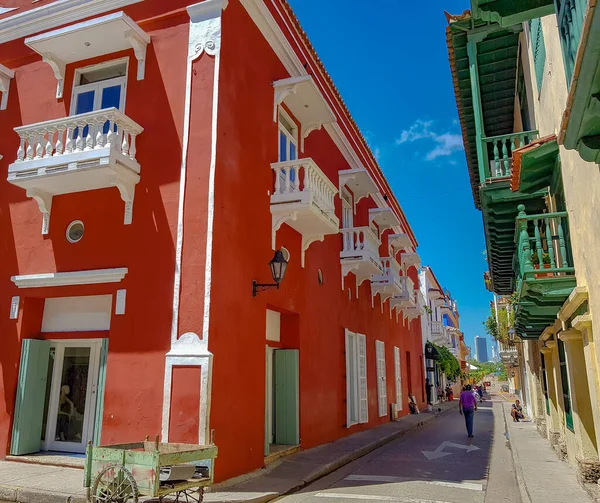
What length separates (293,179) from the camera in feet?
37.7

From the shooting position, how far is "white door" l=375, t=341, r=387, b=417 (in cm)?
1802

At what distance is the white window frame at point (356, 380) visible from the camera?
14.5 m

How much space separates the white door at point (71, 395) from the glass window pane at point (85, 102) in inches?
179

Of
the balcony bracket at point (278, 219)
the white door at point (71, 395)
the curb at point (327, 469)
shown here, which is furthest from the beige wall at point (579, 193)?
the white door at point (71, 395)

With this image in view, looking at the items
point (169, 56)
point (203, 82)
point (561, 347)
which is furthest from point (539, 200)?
point (169, 56)

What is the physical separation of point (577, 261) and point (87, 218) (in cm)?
807

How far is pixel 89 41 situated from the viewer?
9.52 meters

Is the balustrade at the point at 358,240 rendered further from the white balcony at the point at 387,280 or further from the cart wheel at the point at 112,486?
the cart wheel at the point at 112,486

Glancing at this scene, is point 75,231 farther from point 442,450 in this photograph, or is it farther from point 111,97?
point 442,450

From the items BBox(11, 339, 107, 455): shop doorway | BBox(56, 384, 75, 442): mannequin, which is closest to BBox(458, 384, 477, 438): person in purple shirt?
BBox(11, 339, 107, 455): shop doorway

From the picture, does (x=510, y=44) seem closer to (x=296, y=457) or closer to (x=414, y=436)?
(x=296, y=457)

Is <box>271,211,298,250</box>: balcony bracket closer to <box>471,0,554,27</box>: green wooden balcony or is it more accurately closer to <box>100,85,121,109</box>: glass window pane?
<box>100,85,121,109</box>: glass window pane

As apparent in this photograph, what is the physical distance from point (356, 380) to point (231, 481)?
7.95m

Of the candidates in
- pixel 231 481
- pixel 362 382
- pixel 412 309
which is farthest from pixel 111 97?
pixel 412 309
